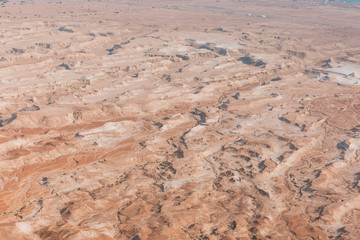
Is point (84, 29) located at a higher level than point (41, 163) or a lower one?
higher

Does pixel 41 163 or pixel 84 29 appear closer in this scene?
pixel 41 163

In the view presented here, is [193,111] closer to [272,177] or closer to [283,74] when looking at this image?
[272,177]

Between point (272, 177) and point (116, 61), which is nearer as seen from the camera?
point (272, 177)

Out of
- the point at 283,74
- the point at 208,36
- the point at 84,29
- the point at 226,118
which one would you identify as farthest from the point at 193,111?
the point at 84,29

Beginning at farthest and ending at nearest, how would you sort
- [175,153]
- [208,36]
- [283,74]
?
[208,36] < [283,74] < [175,153]

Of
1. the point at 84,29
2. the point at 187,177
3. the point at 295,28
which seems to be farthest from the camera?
the point at 295,28

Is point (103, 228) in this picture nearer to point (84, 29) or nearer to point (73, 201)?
point (73, 201)

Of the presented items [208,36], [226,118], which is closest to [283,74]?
[226,118]
